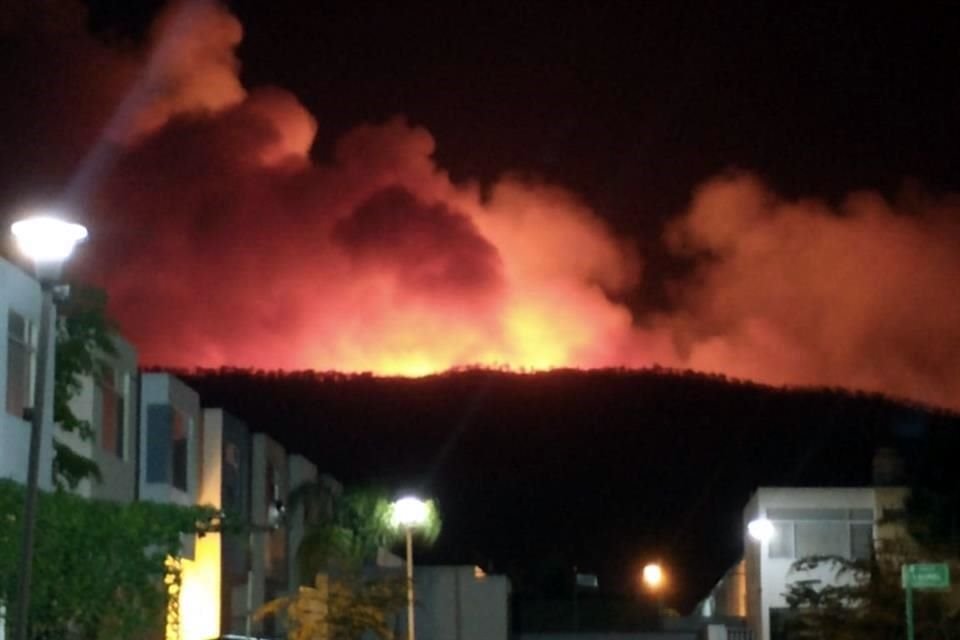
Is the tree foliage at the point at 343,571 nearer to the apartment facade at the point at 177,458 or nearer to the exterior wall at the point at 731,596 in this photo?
the apartment facade at the point at 177,458

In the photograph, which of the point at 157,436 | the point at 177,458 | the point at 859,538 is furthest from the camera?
the point at 859,538

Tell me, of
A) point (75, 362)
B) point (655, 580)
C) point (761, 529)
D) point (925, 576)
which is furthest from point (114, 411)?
point (655, 580)

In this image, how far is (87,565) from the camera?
23.3 m

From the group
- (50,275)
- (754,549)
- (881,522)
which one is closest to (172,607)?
(50,275)

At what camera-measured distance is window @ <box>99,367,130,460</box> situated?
124 feet

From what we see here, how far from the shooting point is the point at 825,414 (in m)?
89.4

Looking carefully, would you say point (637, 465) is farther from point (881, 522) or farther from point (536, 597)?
point (881, 522)

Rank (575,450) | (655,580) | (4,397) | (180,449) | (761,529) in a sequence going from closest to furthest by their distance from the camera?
(4,397) → (180,449) → (761,529) → (655,580) → (575,450)

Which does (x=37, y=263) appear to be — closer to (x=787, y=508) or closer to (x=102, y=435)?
(x=102, y=435)

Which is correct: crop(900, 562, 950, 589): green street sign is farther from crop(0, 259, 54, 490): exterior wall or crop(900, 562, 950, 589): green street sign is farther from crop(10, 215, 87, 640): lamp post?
crop(10, 215, 87, 640): lamp post

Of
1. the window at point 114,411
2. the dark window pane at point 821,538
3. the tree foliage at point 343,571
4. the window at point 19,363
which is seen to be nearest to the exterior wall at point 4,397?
the window at point 19,363

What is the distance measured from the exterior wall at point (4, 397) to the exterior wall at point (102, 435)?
4.67 meters

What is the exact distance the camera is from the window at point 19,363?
2892 cm

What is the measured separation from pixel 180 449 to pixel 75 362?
8.21m
